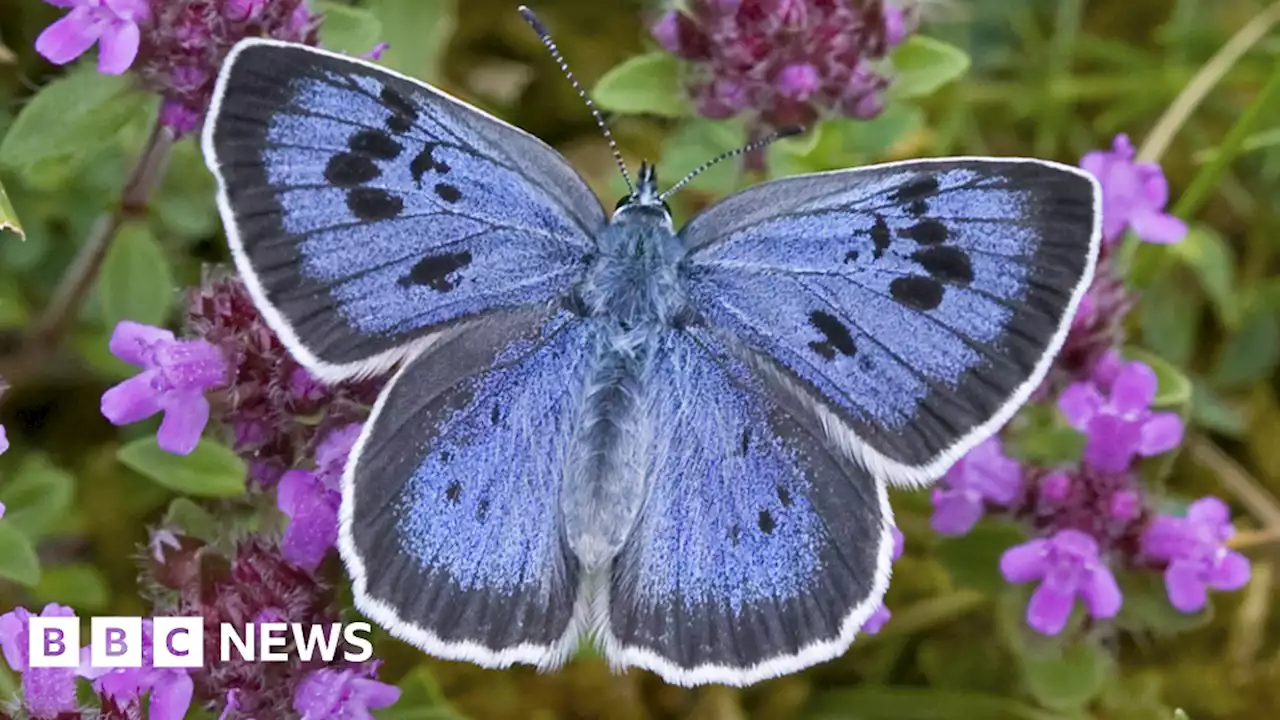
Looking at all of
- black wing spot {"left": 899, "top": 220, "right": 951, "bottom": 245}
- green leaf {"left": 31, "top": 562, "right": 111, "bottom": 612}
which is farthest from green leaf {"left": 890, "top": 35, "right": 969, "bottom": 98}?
green leaf {"left": 31, "top": 562, "right": 111, "bottom": 612}

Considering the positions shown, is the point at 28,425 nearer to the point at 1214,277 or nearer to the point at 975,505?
the point at 975,505

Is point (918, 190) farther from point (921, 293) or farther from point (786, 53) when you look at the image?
point (786, 53)

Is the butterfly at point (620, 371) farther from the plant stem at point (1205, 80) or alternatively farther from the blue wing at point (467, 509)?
the plant stem at point (1205, 80)

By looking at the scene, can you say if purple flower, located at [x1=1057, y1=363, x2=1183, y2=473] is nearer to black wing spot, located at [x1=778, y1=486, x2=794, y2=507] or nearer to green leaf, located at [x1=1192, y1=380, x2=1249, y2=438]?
green leaf, located at [x1=1192, y1=380, x2=1249, y2=438]

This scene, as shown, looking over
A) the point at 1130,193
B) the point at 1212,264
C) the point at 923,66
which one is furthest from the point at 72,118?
the point at 1212,264

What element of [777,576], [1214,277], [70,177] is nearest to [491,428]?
[777,576]

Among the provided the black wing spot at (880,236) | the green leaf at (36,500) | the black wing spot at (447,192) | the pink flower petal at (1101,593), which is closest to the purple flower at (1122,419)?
the pink flower petal at (1101,593)
